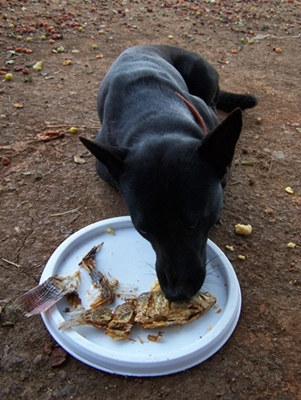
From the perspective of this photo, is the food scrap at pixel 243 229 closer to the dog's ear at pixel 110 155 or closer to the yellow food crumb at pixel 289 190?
the yellow food crumb at pixel 289 190

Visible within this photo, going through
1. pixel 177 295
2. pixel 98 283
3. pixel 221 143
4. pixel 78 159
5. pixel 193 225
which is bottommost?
pixel 78 159

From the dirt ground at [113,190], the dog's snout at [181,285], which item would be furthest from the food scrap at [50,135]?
the dog's snout at [181,285]

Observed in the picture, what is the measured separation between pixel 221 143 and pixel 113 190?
1380 mm

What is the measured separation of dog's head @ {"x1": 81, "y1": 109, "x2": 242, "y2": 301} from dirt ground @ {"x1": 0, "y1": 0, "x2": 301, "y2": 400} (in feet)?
1.55

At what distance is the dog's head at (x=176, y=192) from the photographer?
182cm

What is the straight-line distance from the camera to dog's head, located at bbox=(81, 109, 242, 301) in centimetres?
182

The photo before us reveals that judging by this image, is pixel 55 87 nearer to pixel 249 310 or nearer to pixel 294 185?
pixel 294 185

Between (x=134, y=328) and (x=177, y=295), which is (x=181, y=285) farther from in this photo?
(x=134, y=328)

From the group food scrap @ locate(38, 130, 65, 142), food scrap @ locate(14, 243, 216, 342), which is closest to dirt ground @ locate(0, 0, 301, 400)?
food scrap @ locate(38, 130, 65, 142)

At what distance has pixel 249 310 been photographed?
87.3 inches

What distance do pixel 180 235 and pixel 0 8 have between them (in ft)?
19.2

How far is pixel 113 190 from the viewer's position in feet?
10.1

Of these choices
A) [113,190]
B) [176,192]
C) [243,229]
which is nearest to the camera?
[176,192]

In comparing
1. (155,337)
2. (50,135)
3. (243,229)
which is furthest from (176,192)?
(50,135)
